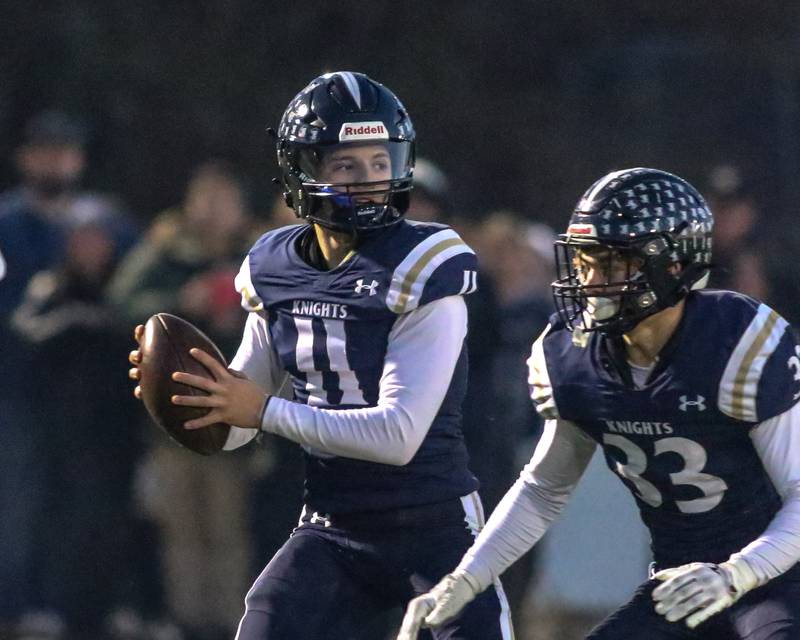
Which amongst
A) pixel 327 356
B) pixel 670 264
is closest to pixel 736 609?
pixel 670 264

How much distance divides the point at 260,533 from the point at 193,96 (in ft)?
10.1

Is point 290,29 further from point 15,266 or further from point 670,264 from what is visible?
point 670,264

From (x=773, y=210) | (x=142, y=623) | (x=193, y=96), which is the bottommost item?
(x=142, y=623)

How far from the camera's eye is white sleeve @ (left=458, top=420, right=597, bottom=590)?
4.25 metres

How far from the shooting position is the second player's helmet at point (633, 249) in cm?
412

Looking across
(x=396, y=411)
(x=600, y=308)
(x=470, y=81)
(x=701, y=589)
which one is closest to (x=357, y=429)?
(x=396, y=411)

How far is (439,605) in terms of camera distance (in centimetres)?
414

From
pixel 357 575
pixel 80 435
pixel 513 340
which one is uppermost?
pixel 357 575

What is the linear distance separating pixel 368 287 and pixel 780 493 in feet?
3.35

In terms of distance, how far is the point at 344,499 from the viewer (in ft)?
14.4

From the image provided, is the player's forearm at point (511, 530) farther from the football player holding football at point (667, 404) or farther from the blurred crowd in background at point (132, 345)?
the blurred crowd in background at point (132, 345)

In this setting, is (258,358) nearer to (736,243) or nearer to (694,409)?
(694,409)

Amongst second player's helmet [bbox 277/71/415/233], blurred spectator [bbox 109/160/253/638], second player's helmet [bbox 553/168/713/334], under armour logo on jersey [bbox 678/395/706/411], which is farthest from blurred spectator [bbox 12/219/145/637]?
under armour logo on jersey [bbox 678/395/706/411]

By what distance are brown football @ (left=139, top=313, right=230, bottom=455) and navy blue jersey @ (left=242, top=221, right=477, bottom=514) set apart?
230 millimetres
